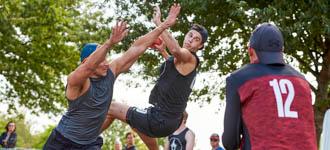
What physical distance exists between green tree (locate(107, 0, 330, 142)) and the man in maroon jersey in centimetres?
1286

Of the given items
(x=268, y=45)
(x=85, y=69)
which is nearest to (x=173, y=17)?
(x=85, y=69)

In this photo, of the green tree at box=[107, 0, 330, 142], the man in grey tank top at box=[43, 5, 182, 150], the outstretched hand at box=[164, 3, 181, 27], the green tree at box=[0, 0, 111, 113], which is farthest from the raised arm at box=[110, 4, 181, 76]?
the green tree at box=[0, 0, 111, 113]

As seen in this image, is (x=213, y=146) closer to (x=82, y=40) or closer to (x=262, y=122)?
(x=262, y=122)

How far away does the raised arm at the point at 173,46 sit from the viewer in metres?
7.25

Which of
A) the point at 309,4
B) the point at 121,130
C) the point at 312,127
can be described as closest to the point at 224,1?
the point at 309,4

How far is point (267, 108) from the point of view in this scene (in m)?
4.24

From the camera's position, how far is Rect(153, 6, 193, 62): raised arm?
285 inches

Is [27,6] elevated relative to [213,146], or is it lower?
elevated

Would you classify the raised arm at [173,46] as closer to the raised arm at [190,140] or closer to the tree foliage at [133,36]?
the raised arm at [190,140]

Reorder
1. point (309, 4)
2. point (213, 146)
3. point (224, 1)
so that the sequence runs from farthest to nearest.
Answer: point (224, 1) < point (309, 4) < point (213, 146)

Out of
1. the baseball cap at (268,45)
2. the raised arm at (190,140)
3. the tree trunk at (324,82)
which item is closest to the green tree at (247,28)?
the tree trunk at (324,82)

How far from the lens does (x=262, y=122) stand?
4238mm

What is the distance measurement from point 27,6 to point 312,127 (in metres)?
23.2

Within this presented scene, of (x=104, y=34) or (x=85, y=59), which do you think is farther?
(x=104, y=34)
